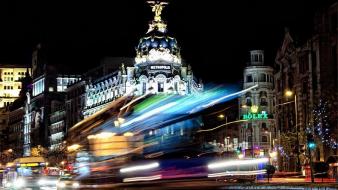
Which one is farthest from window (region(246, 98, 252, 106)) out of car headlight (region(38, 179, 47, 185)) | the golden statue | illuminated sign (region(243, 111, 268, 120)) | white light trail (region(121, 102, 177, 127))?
white light trail (region(121, 102, 177, 127))

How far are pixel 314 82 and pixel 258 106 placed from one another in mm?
39885

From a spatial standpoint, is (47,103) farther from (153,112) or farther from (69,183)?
(153,112)

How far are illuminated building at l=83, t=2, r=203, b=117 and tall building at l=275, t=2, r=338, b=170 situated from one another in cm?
4336

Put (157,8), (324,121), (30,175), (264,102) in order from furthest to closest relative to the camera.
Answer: (157,8) < (264,102) < (324,121) < (30,175)

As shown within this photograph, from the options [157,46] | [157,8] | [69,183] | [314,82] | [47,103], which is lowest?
[69,183]

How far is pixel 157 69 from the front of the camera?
140250 mm

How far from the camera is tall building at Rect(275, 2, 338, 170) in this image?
260 feet

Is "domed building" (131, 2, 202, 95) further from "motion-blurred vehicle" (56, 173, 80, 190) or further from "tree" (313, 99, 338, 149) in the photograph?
"motion-blurred vehicle" (56, 173, 80, 190)

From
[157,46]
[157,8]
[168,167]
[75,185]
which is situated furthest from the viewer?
[157,8]

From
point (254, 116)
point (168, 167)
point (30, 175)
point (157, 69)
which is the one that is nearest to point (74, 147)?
point (168, 167)

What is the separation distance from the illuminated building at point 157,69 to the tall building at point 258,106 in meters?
16.2

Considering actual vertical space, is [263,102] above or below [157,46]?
below

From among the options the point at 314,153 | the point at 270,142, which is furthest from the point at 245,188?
the point at 270,142

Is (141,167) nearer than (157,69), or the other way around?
(141,167)
